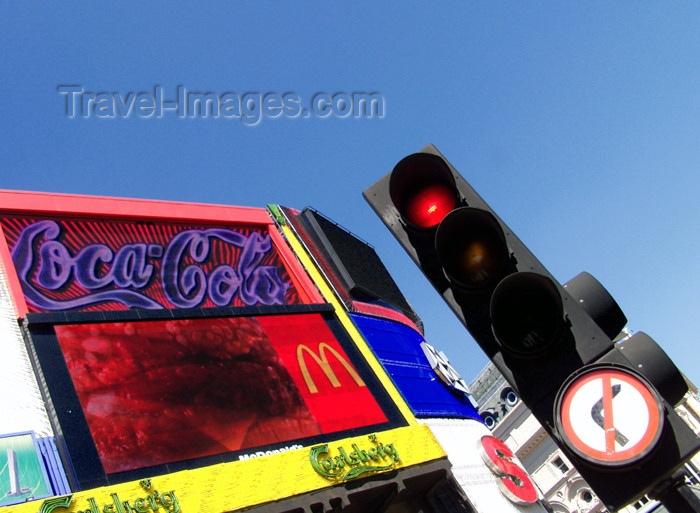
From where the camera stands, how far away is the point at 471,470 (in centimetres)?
2033

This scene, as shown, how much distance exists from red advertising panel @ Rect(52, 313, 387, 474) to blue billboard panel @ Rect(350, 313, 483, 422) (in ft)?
7.09

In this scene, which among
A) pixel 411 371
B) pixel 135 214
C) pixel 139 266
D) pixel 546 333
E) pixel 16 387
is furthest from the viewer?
pixel 411 371

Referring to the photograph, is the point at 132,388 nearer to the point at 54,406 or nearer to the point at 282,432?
the point at 54,406

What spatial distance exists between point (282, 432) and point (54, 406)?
5942 mm

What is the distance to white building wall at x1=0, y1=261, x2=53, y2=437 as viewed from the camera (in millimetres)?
13234

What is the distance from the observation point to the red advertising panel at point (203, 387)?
1466 centimetres

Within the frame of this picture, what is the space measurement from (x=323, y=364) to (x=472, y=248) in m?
17.4

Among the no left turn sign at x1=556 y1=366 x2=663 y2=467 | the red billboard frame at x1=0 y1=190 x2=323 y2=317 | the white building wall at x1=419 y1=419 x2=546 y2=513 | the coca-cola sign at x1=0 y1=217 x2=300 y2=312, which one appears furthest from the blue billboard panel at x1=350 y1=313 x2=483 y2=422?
the no left turn sign at x1=556 y1=366 x2=663 y2=467

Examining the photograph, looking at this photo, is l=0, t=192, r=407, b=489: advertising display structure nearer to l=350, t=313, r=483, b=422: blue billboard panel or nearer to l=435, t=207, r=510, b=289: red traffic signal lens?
l=350, t=313, r=483, b=422: blue billboard panel

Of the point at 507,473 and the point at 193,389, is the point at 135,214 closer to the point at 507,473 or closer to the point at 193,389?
the point at 193,389

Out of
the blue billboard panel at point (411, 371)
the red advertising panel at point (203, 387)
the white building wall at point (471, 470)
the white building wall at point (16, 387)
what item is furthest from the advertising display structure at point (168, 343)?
the white building wall at point (471, 470)

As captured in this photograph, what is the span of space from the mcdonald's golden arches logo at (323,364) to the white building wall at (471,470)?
2.93m

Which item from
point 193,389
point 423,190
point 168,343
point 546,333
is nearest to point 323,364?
point 193,389

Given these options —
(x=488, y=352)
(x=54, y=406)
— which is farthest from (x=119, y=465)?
(x=488, y=352)
